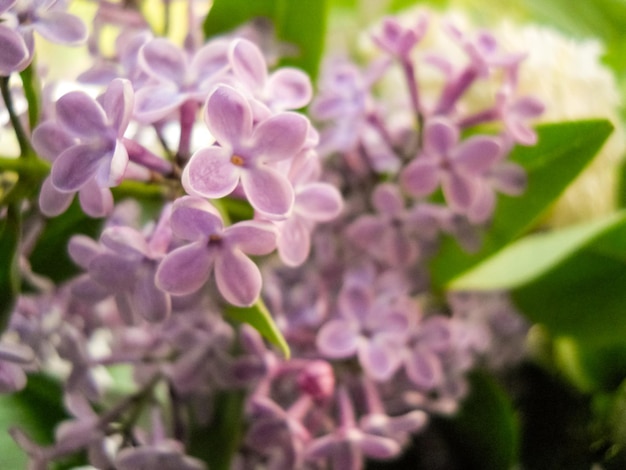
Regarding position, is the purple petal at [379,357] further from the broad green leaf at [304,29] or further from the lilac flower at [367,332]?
the broad green leaf at [304,29]

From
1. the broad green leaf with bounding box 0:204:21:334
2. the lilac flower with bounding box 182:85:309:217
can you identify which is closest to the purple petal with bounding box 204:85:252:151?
the lilac flower with bounding box 182:85:309:217

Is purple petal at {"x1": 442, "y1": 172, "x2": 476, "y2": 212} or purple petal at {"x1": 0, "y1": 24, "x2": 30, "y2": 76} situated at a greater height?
purple petal at {"x1": 0, "y1": 24, "x2": 30, "y2": 76}

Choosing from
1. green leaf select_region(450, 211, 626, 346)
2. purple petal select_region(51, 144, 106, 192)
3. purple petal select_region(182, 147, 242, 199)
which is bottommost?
green leaf select_region(450, 211, 626, 346)

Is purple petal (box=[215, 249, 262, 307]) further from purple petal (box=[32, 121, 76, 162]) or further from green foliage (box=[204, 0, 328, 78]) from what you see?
green foliage (box=[204, 0, 328, 78])

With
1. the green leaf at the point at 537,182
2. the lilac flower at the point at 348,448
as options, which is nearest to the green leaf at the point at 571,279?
the green leaf at the point at 537,182

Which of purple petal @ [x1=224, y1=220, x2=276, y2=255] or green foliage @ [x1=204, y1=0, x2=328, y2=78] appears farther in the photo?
green foliage @ [x1=204, y1=0, x2=328, y2=78]

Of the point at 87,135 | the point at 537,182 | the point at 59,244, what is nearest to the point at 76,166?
the point at 87,135

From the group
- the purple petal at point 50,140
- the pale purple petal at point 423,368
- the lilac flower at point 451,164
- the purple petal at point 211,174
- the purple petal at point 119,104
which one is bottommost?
the pale purple petal at point 423,368

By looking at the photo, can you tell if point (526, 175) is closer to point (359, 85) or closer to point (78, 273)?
point (359, 85)
